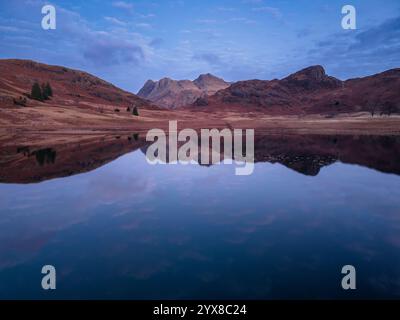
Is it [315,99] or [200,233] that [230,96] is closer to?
[315,99]

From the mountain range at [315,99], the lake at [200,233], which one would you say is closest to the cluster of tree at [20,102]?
the lake at [200,233]

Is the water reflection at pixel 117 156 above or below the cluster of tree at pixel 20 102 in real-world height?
below

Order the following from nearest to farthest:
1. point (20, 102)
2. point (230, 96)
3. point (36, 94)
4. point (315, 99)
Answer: point (20, 102), point (36, 94), point (315, 99), point (230, 96)

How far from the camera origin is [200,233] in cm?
1406

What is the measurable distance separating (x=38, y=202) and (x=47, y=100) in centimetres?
10254

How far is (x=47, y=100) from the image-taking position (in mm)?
112125

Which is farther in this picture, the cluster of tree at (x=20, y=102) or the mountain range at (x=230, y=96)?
the mountain range at (x=230, y=96)

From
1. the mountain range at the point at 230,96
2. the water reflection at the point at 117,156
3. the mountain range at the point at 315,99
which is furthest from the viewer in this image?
the mountain range at the point at 315,99

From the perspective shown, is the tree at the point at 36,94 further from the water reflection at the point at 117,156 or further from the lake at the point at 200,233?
the lake at the point at 200,233

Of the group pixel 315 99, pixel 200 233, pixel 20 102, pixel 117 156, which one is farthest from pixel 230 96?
pixel 200 233

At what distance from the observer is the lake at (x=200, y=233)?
9930 millimetres

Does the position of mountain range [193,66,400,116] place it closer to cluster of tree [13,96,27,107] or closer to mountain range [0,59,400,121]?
mountain range [0,59,400,121]
